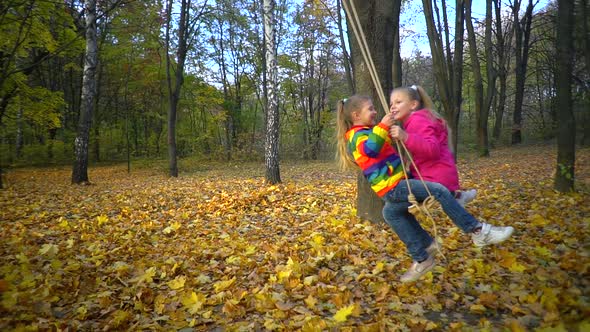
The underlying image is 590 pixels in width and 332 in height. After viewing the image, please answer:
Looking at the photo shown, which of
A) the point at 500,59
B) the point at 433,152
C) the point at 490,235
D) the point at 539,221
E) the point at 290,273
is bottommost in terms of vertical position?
the point at 290,273

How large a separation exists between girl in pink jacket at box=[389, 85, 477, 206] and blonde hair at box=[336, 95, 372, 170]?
1.00 ft

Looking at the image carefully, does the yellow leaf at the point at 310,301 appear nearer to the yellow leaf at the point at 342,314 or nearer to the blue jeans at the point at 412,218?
the yellow leaf at the point at 342,314

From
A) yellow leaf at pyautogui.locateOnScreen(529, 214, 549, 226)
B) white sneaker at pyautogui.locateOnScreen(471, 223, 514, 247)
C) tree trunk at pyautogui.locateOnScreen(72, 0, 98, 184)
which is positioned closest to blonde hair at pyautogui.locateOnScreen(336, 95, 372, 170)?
white sneaker at pyautogui.locateOnScreen(471, 223, 514, 247)

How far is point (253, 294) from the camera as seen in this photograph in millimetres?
3219

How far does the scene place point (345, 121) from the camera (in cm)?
334

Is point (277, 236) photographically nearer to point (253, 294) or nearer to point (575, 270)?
point (253, 294)

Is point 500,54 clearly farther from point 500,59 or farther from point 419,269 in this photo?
point 419,269

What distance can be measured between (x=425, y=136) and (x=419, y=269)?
1140mm

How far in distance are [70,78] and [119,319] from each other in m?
29.0

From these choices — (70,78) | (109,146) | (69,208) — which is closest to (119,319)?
(69,208)

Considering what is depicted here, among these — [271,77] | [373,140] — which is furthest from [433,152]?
[271,77]

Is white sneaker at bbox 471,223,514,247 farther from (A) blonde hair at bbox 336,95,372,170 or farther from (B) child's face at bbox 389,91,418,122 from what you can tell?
(A) blonde hair at bbox 336,95,372,170

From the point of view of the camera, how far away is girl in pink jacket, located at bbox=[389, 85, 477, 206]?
2834 mm

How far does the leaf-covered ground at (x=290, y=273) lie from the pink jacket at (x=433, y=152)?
0.95 meters
